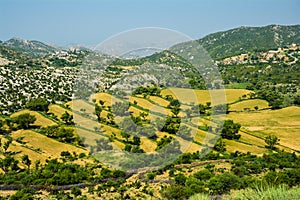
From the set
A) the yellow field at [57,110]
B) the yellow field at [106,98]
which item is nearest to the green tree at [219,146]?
the yellow field at [106,98]

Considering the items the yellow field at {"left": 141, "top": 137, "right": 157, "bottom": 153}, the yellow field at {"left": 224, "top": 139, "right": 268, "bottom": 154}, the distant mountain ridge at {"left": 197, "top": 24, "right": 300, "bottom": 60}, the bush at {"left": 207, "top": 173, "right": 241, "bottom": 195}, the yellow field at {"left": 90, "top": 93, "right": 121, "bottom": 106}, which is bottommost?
the yellow field at {"left": 224, "top": 139, "right": 268, "bottom": 154}

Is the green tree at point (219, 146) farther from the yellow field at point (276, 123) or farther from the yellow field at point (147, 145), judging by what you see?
the yellow field at point (276, 123)

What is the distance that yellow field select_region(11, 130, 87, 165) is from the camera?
110ft

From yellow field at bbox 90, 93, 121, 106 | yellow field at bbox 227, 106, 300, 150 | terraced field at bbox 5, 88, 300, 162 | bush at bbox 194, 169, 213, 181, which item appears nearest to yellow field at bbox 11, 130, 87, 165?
terraced field at bbox 5, 88, 300, 162

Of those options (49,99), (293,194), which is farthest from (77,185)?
(49,99)

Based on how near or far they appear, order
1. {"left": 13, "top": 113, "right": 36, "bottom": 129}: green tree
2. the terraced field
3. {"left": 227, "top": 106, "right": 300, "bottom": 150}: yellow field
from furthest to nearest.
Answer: {"left": 227, "top": 106, "right": 300, "bottom": 150}: yellow field
{"left": 13, "top": 113, "right": 36, "bottom": 129}: green tree
the terraced field

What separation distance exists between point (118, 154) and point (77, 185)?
12.8 ft

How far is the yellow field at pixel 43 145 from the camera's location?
33.6 metres

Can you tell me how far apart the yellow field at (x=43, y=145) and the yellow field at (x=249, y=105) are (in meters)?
39.1

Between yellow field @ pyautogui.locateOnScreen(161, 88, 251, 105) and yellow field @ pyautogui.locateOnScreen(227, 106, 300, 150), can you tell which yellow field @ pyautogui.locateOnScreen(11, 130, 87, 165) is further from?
yellow field @ pyautogui.locateOnScreen(227, 106, 300, 150)

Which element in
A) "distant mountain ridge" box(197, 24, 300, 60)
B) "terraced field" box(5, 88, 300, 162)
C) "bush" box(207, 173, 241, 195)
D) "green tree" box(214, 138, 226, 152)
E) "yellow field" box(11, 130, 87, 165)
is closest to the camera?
"bush" box(207, 173, 241, 195)

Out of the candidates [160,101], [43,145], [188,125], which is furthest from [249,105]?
[43,145]

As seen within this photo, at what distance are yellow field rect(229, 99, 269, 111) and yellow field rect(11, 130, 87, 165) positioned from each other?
3908 centimetres

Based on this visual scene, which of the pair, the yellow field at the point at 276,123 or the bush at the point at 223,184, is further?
the yellow field at the point at 276,123
